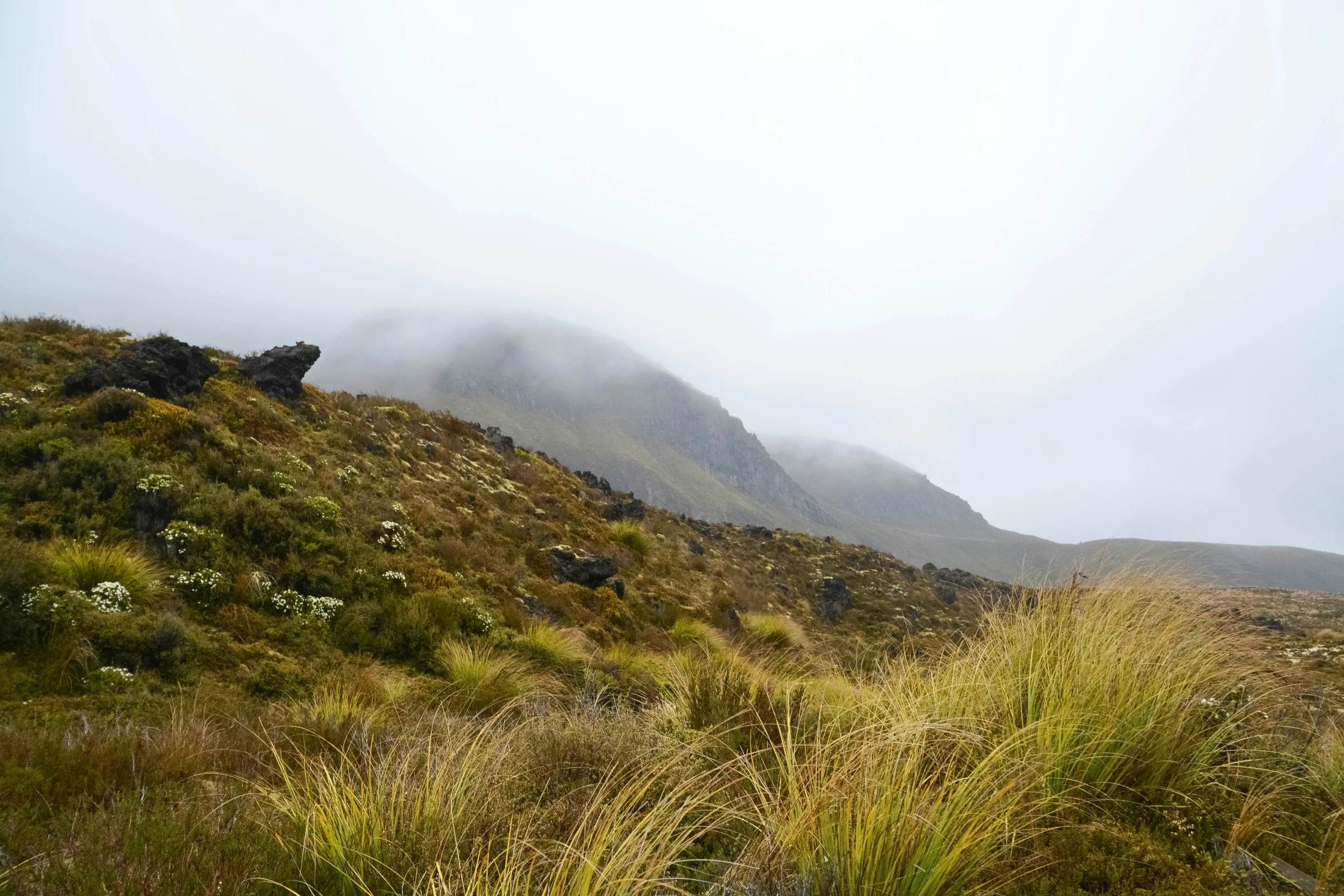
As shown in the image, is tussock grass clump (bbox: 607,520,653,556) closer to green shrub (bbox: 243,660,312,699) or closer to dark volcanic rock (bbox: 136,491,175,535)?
dark volcanic rock (bbox: 136,491,175,535)

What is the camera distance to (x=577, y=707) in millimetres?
4871

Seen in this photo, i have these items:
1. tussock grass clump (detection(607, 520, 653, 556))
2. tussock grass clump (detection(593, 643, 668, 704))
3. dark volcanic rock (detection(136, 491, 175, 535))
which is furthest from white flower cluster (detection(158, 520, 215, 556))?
tussock grass clump (detection(607, 520, 653, 556))

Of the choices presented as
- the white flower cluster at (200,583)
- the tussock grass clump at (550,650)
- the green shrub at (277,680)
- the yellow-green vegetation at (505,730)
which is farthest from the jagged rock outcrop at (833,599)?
the white flower cluster at (200,583)

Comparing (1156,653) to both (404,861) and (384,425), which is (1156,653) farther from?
(384,425)

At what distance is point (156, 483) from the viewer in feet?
26.8

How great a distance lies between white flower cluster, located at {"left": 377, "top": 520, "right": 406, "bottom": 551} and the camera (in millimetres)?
9836

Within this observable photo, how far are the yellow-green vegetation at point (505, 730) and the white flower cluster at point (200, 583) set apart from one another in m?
0.04

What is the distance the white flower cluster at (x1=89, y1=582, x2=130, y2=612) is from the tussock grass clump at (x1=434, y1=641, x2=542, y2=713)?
3021mm

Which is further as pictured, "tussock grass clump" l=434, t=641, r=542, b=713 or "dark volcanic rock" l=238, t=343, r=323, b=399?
"dark volcanic rock" l=238, t=343, r=323, b=399

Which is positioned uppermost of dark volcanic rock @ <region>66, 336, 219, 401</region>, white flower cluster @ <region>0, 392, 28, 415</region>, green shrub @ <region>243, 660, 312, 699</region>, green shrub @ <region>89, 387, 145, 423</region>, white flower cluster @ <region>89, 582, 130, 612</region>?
dark volcanic rock @ <region>66, 336, 219, 401</region>

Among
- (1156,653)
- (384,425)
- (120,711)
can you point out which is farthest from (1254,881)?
(384,425)

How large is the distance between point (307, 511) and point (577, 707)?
21.5 feet

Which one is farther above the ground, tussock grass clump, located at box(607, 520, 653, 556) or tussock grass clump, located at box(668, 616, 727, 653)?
tussock grass clump, located at box(607, 520, 653, 556)

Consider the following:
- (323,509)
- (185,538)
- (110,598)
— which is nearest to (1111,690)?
(110,598)
